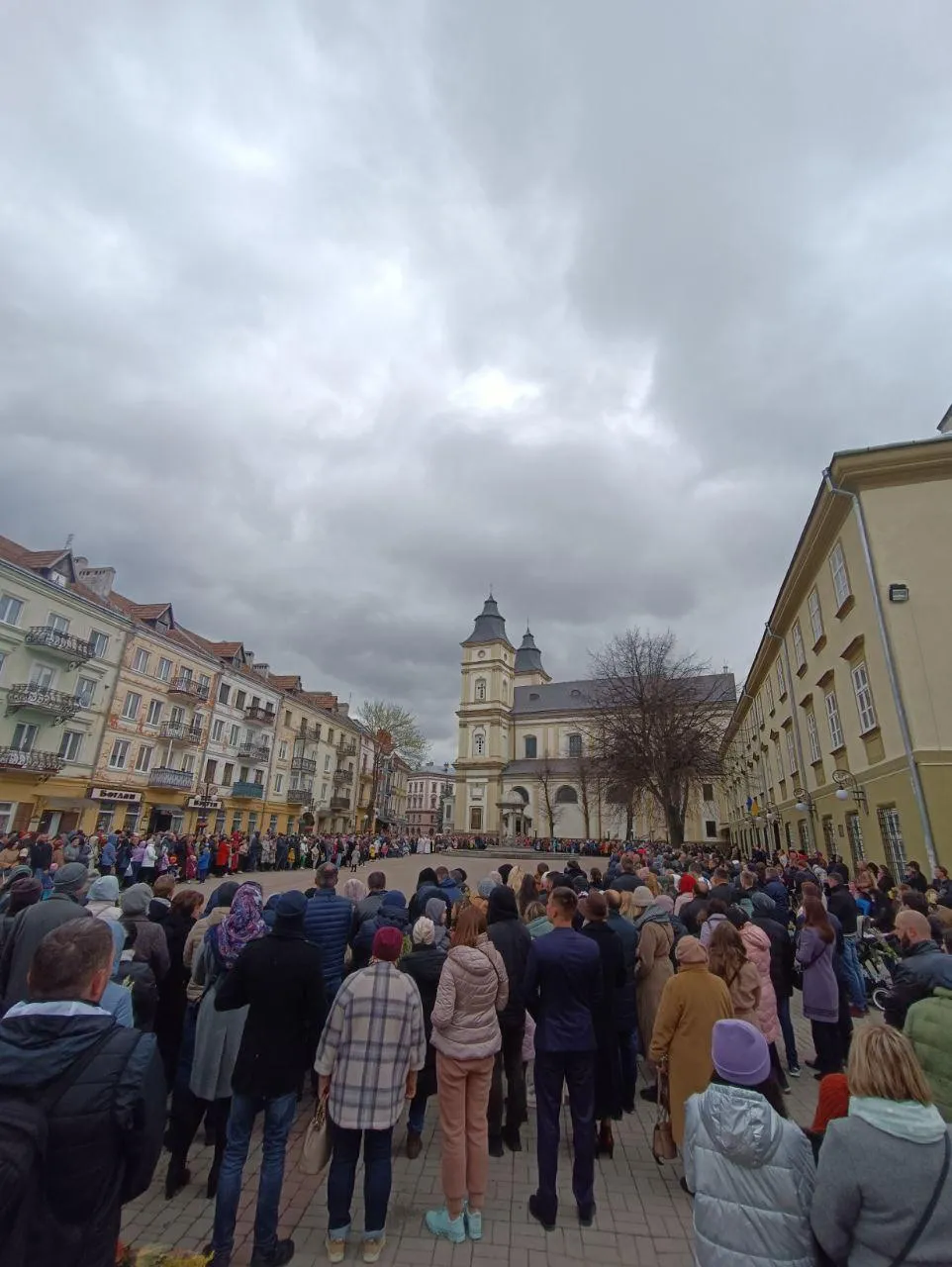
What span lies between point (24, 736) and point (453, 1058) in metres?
31.6

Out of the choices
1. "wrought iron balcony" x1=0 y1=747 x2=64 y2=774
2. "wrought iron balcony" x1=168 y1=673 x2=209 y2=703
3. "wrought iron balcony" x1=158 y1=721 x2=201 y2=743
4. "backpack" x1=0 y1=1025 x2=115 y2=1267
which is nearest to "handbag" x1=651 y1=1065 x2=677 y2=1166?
"backpack" x1=0 y1=1025 x2=115 y2=1267

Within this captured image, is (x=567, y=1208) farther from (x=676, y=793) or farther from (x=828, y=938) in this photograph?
(x=676, y=793)

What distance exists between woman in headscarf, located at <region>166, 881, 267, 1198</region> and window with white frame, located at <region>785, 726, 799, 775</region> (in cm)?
2413

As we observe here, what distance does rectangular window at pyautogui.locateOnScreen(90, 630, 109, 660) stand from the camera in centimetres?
3159

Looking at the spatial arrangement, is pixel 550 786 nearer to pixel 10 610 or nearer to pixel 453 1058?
pixel 10 610

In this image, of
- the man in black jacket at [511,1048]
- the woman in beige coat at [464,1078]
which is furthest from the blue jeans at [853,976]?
the woman in beige coat at [464,1078]

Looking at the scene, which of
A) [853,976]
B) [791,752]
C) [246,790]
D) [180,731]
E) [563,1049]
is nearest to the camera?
[563,1049]

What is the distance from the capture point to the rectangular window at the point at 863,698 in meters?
16.0

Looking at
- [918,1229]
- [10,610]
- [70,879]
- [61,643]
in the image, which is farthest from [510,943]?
[61,643]

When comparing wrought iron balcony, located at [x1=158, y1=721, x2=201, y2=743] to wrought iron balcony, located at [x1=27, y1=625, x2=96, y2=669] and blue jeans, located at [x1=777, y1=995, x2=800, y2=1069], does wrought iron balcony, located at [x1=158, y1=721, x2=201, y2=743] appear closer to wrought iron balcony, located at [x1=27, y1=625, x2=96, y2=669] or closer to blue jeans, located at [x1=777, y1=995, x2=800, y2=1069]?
wrought iron balcony, located at [x1=27, y1=625, x2=96, y2=669]

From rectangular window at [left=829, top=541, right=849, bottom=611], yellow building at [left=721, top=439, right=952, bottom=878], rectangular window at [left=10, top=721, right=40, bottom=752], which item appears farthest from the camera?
rectangular window at [left=10, top=721, right=40, bottom=752]

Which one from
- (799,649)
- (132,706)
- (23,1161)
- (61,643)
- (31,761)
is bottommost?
(23,1161)

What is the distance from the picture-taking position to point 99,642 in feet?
105

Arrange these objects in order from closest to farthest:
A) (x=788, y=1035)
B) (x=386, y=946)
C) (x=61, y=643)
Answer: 1. (x=386, y=946)
2. (x=788, y=1035)
3. (x=61, y=643)
